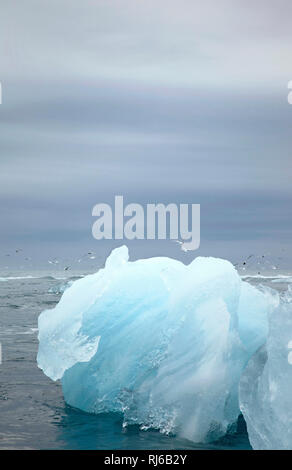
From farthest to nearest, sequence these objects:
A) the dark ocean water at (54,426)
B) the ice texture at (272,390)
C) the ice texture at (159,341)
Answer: the ice texture at (159,341) → the dark ocean water at (54,426) → the ice texture at (272,390)

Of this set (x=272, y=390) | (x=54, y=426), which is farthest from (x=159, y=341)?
(x=272, y=390)

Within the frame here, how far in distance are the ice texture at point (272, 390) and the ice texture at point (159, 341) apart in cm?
48

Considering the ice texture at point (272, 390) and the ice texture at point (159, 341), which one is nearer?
the ice texture at point (272, 390)

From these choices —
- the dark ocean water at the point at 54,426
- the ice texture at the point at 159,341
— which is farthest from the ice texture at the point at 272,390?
the dark ocean water at the point at 54,426

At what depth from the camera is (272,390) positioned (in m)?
9.99

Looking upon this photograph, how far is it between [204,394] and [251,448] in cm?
103

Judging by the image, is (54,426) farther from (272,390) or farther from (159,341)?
(272,390)

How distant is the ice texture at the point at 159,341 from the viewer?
1105cm

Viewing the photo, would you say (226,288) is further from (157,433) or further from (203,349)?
(157,433)

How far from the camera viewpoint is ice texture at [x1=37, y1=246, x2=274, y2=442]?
11.1 m

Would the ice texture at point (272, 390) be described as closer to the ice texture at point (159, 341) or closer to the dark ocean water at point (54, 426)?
the ice texture at point (159, 341)

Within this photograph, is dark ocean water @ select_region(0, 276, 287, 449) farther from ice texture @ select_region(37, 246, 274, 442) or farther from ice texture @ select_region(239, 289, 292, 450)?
ice texture @ select_region(239, 289, 292, 450)
